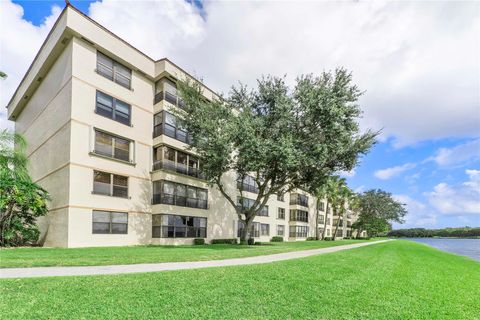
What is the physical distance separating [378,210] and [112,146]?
70177mm

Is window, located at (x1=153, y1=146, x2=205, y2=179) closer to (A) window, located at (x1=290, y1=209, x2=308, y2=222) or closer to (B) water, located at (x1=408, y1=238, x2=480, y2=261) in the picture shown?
(A) window, located at (x1=290, y1=209, x2=308, y2=222)

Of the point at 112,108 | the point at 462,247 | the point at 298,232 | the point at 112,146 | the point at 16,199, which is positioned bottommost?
the point at 462,247

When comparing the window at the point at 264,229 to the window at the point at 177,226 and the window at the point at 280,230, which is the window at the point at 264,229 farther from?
the window at the point at 177,226

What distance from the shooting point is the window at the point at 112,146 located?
64.3 ft

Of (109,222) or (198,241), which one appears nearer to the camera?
(109,222)

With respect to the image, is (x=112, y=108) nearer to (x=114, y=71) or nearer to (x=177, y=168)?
(x=114, y=71)

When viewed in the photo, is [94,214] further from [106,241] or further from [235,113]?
[235,113]

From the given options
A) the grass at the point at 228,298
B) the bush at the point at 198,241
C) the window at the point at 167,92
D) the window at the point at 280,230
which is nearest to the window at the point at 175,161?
the window at the point at 167,92

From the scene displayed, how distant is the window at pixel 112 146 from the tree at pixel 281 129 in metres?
4.53

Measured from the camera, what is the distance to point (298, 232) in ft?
153

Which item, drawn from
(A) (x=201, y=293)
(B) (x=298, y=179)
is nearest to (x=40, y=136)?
(B) (x=298, y=179)

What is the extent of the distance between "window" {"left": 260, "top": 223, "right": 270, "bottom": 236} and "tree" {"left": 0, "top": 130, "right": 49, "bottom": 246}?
24.5m

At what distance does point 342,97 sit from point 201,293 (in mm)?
18582

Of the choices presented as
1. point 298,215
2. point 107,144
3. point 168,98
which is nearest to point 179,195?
point 107,144
